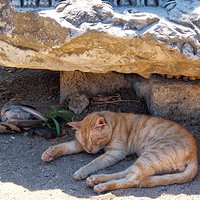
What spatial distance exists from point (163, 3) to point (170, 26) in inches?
10.4

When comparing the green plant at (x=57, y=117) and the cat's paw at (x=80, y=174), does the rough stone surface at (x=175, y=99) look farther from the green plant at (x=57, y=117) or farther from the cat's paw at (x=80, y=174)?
the cat's paw at (x=80, y=174)

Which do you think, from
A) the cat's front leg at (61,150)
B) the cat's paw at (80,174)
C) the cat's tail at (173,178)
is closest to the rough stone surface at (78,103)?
the cat's front leg at (61,150)

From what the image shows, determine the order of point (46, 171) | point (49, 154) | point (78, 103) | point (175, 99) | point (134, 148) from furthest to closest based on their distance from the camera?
1. point (78, 103)
2. point (175, 99)
3. point (134, 148)
4. point (49, 154)
5. point (46, 171)

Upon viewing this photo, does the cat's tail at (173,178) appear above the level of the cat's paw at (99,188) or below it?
above

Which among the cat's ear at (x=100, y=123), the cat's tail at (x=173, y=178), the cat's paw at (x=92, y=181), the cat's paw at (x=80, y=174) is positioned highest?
the cat's ear at (x=100, y=123)

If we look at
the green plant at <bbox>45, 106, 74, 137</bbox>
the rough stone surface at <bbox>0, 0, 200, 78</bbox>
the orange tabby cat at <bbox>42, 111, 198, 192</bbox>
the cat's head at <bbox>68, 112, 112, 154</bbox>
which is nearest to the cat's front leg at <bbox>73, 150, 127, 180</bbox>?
the orange tabby cat at <bbox>42, 111, 198, 192</bbox>

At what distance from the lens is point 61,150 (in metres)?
3.54

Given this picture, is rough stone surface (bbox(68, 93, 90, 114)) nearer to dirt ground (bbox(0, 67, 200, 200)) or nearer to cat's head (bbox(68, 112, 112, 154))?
dirt ground (bbox(0, 67, 200, 200))

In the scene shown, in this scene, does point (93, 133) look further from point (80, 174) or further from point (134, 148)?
point (80, 174)

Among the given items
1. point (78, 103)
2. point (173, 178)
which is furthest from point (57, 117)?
point (173, 178)

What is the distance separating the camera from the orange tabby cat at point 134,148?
312 centimetres

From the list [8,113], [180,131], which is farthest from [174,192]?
[8,113]

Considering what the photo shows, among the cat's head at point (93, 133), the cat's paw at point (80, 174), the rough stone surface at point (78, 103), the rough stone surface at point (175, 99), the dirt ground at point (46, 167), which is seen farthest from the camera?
the rough stone surface at point (78, 103)

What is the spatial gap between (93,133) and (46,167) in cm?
39
